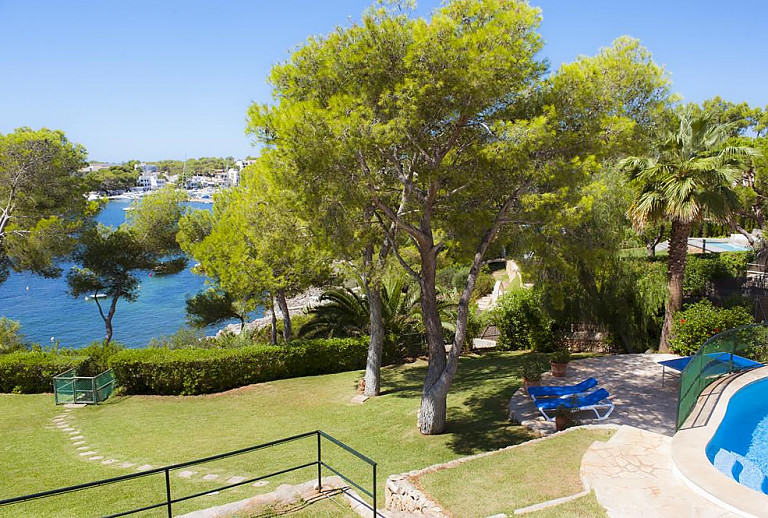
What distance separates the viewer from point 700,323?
47.3ft

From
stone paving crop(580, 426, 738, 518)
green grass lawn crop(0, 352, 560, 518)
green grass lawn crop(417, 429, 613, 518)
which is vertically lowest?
green grass lawn crop(0, 352, 560, 518)

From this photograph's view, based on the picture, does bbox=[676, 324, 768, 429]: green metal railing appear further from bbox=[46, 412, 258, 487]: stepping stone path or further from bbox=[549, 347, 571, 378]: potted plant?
bbox=[46, 412, 258, 487]: stepping stone path

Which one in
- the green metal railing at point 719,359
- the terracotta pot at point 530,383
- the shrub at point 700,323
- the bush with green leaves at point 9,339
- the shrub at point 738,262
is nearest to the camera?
the green metal railing at point 719,359

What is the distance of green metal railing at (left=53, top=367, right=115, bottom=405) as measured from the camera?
1561 centimetres

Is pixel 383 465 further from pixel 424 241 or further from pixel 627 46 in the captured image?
pixel 627 46

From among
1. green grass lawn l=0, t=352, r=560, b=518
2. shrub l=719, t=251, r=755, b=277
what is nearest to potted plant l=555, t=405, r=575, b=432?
green grass lawn l=0, t=352, r=560, b=518

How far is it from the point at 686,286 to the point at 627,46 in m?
10.1

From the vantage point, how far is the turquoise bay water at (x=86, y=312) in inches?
1478

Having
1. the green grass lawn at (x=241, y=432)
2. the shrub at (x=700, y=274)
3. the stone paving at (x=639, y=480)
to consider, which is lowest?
the green grass lawn at (x=241, y=432)

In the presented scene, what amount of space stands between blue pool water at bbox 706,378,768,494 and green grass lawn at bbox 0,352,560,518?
11.4 feet

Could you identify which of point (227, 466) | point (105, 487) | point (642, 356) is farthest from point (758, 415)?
point (105, 487)

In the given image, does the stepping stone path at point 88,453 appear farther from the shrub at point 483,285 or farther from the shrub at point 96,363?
the shrub at point 483,285

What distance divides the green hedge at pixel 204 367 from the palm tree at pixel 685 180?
11005 millimetres

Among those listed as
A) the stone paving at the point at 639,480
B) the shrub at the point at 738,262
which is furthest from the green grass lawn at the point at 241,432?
the shrub at the point at 738,262
